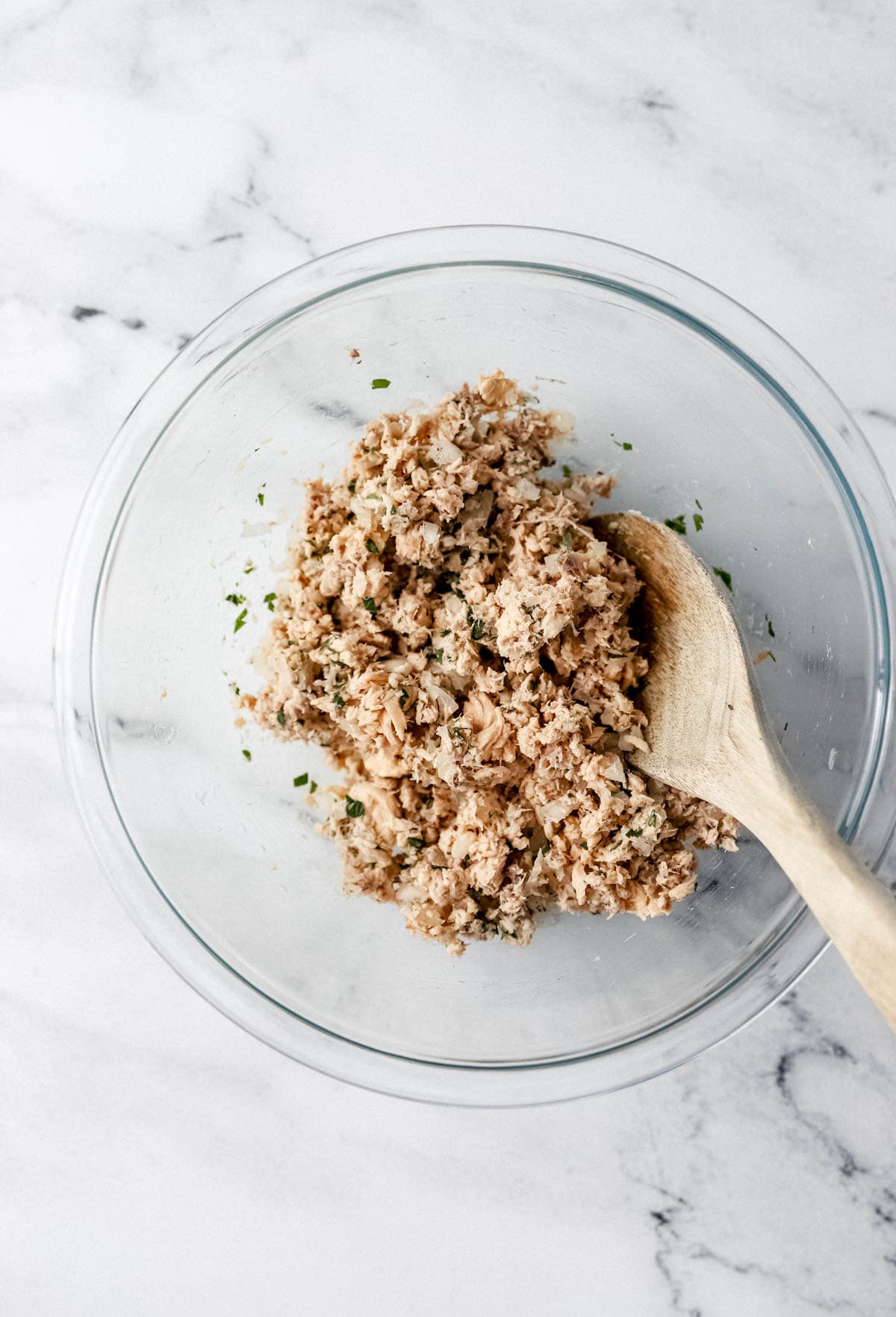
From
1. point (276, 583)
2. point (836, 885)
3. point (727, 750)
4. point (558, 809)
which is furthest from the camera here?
point (276, 583)

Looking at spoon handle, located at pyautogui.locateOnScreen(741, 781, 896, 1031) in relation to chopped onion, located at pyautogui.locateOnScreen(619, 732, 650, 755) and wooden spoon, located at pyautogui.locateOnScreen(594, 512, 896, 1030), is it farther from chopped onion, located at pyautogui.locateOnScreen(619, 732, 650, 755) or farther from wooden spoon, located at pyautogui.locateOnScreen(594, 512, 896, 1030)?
chopped onion, located at pyautogui.locateOnScreen(619, 732, 650, 755)

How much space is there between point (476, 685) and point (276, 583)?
1.62 feet

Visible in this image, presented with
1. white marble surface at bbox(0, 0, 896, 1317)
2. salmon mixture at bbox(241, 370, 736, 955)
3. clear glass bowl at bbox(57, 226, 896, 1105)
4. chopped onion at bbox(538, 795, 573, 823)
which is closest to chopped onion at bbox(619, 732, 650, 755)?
salmon mixture at bbox(241, 370, 736, 955)

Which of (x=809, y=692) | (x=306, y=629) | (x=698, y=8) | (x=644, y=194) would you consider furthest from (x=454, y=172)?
(x=809, y=692)

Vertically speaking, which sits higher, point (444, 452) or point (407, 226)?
point (407, 226)

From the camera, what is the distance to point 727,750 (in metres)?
1.49

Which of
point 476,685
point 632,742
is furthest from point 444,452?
point 632,742

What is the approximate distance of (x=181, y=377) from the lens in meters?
1.75

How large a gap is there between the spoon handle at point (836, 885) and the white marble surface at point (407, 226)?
2.40 feet

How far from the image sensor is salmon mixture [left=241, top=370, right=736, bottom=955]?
5.18 feet

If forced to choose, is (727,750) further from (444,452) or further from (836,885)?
(444,452)

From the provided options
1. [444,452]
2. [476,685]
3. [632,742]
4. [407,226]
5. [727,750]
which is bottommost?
[727,750]

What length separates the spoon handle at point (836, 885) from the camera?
1194 mm

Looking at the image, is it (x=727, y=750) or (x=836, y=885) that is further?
(x=727, y=750)
